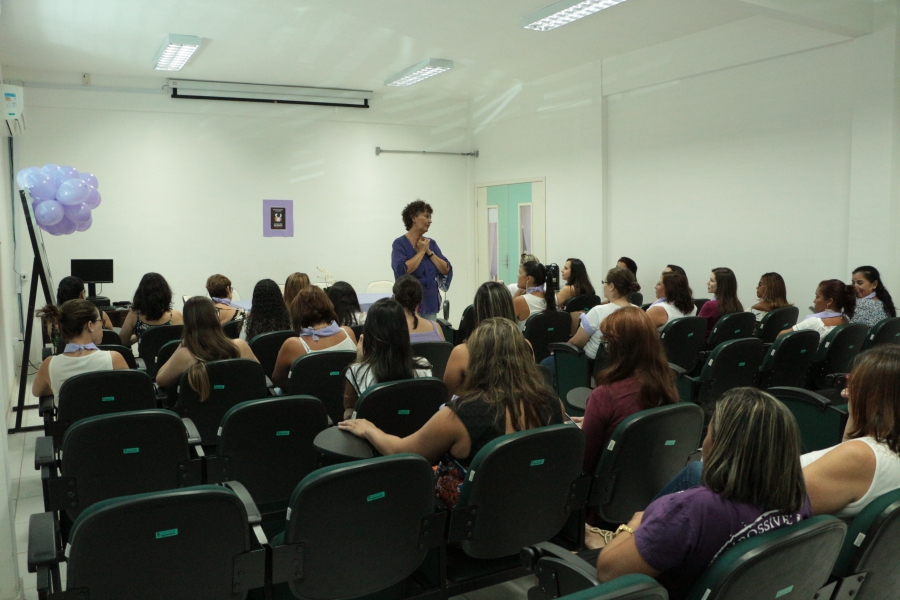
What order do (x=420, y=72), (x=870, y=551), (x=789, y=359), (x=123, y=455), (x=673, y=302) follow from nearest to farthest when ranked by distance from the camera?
(x=870, y=551), (x=123, y=455), (x=789, y=359), (x=673, y=302), (x=420, y=72)

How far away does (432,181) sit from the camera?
11109mm

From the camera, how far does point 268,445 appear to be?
2713 millimetres

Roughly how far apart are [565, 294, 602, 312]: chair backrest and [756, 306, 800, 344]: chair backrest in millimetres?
1678

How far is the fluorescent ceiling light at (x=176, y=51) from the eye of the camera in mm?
6902

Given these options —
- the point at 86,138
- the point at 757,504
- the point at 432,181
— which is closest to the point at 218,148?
the point at 86,138

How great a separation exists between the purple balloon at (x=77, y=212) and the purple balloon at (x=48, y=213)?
152mm

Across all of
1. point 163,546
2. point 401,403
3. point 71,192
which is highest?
point 71,192

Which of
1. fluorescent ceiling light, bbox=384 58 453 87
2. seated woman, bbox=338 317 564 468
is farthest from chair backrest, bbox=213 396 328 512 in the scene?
fluorescent ceiling light, bbox=384 58 453 87

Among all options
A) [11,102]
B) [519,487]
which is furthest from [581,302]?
[11,102]

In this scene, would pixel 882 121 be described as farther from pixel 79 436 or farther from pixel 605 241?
pixel 79 436

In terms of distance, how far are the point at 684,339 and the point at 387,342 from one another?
110 inches

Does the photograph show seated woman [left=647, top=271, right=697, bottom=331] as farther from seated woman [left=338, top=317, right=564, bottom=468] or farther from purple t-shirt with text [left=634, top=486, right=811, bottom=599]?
purple t-shirt with text [left=634, top=486, right=811, bottom=599]

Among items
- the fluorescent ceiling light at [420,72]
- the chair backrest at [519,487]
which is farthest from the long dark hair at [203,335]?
the fluorescent ceiling light at [420,72]

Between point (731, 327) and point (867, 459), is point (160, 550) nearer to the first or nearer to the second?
point (867, 459)
